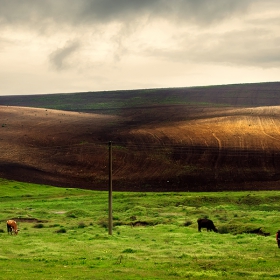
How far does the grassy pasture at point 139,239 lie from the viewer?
2411cm

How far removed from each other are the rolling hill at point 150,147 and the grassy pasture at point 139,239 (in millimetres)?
14131

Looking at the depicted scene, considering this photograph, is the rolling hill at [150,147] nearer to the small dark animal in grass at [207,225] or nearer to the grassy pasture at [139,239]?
the grassy pasture at [139,239]

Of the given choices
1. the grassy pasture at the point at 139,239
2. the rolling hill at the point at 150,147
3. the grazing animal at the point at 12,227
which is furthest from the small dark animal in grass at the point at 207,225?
the rolling hill at the point at 150,147

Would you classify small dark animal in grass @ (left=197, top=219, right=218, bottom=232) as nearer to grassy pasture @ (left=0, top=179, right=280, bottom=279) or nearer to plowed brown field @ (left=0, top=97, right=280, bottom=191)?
grassy pasture @ (left=0, top=179, right=280, bottom=279)

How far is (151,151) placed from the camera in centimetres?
9294

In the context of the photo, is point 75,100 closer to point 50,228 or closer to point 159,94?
point 159,94

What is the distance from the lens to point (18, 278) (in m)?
22.2

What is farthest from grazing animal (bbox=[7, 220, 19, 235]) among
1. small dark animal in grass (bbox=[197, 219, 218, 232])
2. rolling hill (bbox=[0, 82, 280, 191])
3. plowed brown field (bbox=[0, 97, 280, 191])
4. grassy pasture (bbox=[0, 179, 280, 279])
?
rolling hill (bbox=[0, 82, 280, 191])

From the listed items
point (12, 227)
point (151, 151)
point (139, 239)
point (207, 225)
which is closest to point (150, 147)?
point (151, 151)

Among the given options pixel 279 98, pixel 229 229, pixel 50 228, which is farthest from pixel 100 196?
pixel 279 98

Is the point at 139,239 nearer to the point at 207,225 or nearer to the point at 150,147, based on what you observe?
the point at 207,225

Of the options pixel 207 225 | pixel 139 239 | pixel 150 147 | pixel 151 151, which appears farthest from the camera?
pixel 150 147

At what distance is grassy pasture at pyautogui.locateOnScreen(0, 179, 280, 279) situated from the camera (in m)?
24.1

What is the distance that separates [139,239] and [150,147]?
60.1 meters
